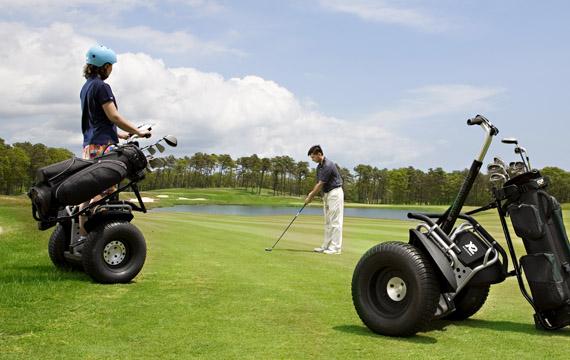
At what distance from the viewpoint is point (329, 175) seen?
13602mm

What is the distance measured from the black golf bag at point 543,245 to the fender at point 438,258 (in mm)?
762

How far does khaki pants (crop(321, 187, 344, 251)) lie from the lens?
13070 millimetres

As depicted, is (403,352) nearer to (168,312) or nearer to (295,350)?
(295,350)

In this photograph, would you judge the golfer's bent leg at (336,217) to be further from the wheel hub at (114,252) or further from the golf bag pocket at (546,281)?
the golf bag pocket at (546,281)

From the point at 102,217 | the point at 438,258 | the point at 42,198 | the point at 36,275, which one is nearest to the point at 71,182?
the point at 42,198

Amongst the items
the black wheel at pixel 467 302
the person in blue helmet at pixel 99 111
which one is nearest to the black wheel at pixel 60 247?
the person in blue helmet at pixel 99 111

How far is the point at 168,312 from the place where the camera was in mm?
5520

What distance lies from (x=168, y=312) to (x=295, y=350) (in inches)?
69.1

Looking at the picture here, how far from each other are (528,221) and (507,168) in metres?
0.56

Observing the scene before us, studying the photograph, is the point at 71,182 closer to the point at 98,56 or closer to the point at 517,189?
the point at 98,56

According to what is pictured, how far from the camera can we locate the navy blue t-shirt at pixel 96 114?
24.0 ft

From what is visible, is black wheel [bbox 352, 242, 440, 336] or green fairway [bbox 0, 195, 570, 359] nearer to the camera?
green fairway [bbox 0, 195, 570, 359]

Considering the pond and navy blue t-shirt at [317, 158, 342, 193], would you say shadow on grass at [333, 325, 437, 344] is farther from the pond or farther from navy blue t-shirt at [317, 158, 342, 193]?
the pond

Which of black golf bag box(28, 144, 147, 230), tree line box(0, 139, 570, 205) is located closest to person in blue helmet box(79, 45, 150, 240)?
black golf bag box(28, 144, 147, 230)
